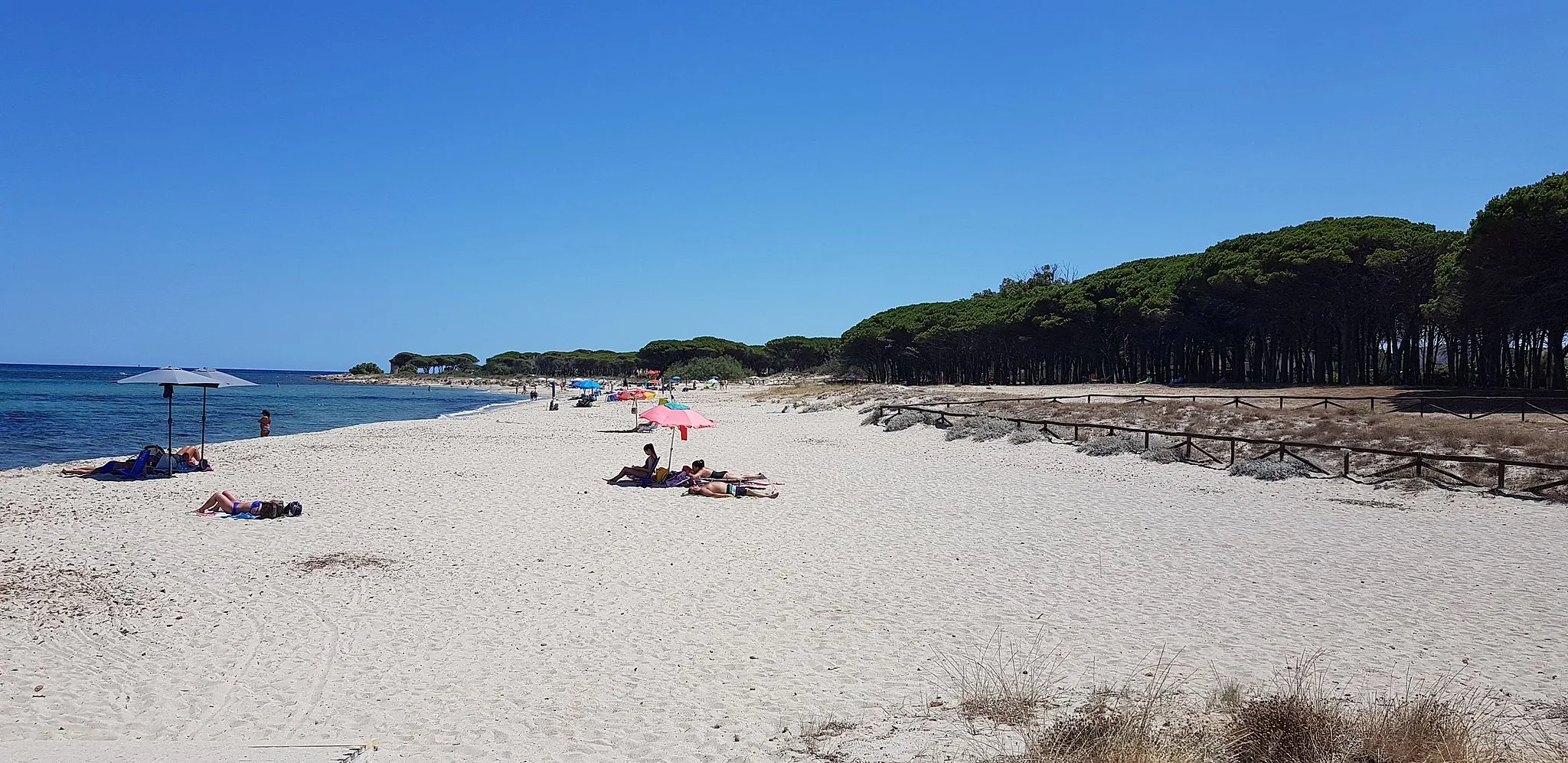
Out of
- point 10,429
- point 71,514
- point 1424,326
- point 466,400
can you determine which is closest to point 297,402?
point 466,400

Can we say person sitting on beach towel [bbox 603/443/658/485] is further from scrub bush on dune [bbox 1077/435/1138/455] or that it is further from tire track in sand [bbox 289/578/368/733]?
scrub bush on dune [bbox 1077/435/1138/455]

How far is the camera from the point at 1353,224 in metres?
41.3

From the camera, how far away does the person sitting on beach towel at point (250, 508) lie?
12602mm

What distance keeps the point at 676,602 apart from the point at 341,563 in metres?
4.48

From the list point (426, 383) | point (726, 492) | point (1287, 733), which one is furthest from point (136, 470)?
point (426, 383)

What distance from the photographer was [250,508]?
12734 millimetres

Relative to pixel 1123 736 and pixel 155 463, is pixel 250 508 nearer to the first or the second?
pixel 155 463

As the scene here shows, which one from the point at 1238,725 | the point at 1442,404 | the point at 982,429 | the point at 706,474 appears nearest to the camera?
the point at 1238,725

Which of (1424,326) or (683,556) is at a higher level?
(1424,326)

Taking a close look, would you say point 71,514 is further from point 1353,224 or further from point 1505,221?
point 1353,224

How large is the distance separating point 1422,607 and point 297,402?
71.4 meters

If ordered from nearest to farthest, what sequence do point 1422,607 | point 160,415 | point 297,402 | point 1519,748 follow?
point 1519,748 → point 1422,607 → point 160,415 → point 297,402

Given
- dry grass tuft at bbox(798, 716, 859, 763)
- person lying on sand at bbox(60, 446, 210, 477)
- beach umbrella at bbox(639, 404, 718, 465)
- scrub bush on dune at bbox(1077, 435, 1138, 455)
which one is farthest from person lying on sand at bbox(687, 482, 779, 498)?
person lying on sand at bbox(60, 446, 210, 477)

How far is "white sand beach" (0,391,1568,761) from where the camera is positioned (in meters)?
5.77
